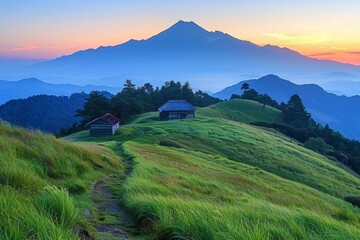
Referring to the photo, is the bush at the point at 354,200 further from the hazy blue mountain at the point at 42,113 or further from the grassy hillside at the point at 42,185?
the hazy blue mountain at the point at 42,113

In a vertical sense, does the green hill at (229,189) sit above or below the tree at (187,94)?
above

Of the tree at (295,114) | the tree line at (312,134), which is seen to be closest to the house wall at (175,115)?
the tree line at (312,134)

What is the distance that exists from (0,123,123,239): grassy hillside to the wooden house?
70.5 metres

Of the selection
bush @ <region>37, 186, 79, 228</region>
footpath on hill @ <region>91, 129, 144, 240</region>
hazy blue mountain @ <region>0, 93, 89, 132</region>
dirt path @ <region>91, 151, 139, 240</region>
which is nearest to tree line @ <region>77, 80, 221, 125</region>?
hazy blue mountain @ <region>0, 93, 89, 132</region>

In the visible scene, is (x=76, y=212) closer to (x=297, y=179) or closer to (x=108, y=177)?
(x=108, y=177)

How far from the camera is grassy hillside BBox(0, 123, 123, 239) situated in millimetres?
4910

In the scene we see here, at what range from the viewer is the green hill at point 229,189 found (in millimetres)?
6043

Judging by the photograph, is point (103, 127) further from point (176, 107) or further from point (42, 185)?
point (42, 185)

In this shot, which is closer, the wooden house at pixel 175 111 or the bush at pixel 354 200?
the bush at pixel 354 200

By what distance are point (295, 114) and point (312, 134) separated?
25249mm

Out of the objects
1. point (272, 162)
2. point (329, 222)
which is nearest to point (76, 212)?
point (329, 222)

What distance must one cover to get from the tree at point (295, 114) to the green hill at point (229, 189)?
5165 centimetres

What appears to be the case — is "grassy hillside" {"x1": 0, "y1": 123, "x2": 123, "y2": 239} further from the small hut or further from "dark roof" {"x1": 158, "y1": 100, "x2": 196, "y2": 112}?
"dark roof" {"x1": 158, "y1": 100, "x2": 196, "y2": 112}

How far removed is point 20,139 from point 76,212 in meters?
7.57
